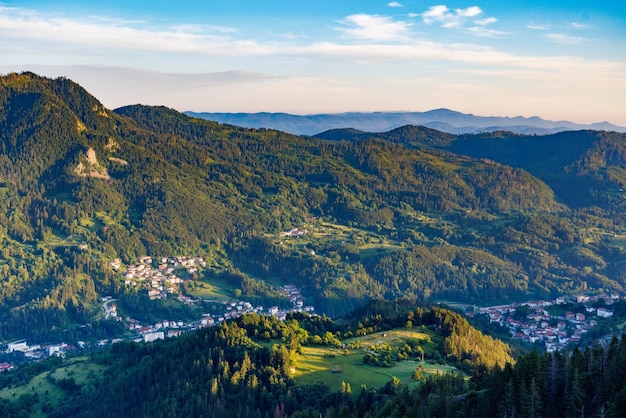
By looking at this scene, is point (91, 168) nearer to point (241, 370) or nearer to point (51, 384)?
point (51, 384)

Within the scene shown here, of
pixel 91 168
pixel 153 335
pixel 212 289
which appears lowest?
pixel 153 335

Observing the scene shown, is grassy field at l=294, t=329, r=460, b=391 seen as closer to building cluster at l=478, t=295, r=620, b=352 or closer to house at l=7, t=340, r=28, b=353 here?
building cluster at l=478, t=295, r=620, b=352

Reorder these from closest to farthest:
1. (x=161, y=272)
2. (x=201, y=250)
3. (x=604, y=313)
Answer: (x=604, y=313) → (x=161, y=272) → (x=201, y=250)

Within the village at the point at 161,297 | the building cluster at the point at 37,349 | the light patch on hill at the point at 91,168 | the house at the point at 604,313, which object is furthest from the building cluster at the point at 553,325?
the light patch on hill at the point at 91,168

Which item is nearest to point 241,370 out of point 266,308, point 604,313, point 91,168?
point 604,313

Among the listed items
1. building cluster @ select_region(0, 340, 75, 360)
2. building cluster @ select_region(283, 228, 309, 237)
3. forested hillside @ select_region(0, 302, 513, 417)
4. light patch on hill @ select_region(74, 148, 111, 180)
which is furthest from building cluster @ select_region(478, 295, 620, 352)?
light patch on hill @ select_region(74, 148, 111, 180)

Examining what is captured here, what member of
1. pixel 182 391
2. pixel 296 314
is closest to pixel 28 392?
pixel 182 391
